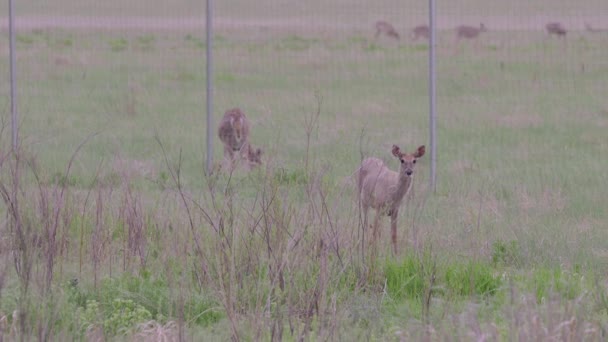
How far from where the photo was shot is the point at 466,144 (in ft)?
43.1

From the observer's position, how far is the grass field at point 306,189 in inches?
232

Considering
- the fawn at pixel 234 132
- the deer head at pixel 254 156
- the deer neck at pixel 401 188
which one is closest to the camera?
the deer neck at pixel 401 188

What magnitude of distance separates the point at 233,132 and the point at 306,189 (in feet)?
20.6

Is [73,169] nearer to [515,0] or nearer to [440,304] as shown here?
[515,0]

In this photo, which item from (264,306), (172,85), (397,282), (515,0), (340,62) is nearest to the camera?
(264,306)

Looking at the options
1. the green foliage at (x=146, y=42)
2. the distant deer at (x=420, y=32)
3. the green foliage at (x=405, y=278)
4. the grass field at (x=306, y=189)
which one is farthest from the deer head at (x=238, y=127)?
the distant deer at (x=420, y=32)

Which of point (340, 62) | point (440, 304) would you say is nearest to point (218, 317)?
point (440, 304)

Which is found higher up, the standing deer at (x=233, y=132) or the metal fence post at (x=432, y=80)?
the metal fence post at (x=432, y=80)

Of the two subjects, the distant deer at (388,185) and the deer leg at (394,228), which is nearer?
the deer leg at (394,228)

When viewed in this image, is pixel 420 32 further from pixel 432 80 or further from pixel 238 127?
pixel 432 80

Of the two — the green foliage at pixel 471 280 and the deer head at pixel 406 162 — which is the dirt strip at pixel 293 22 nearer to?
the deer head at pixel 406 162

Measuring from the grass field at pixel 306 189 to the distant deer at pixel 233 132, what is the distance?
1.57ft

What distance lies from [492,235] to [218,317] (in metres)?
2.92

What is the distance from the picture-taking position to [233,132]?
12539 millimetres
